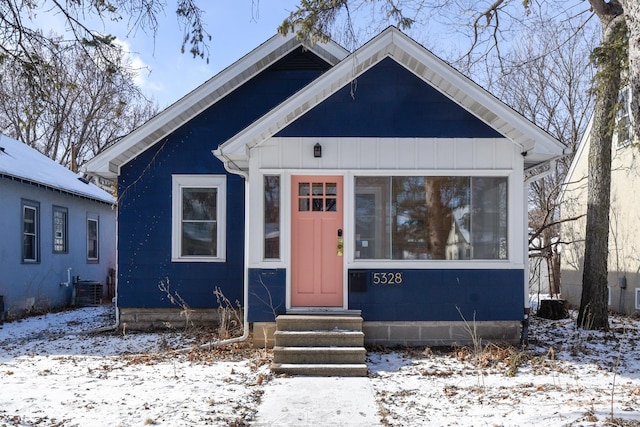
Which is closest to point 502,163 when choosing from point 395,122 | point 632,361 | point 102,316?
point 395,122

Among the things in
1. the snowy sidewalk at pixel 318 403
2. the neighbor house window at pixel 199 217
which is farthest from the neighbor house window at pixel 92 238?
the snowy sidewalk at pixel 318 403

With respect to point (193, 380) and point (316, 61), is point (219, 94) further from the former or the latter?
point (193, 380)

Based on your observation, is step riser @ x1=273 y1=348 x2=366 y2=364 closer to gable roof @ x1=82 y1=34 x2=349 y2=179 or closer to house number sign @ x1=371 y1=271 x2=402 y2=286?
house number sign @ x1=371 y1=271 x2=402 y2=286

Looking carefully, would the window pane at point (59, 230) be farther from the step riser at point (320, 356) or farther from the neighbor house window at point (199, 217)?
the step riser at point (320, 356)

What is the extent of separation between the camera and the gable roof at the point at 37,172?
13211mm

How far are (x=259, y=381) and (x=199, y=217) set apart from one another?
466cm

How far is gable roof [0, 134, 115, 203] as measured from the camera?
13211 millimetres

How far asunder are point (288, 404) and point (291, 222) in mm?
3355

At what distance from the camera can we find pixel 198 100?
413 inches

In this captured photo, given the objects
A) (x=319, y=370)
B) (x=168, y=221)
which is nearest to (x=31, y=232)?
(x=168, y=221)

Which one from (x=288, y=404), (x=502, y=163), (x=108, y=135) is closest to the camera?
(x=288, y=404)

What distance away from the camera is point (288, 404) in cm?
596

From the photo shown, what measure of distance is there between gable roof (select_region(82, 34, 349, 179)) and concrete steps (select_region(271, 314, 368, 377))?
452 centimetres

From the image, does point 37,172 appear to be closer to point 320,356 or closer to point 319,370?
point 320,356
